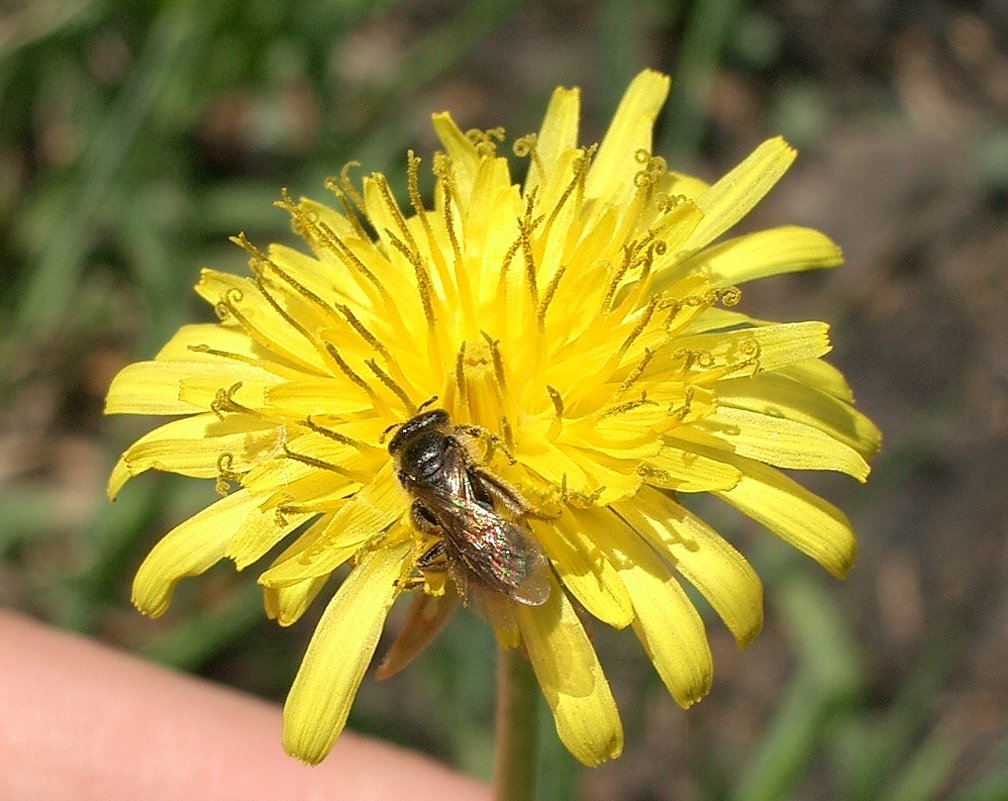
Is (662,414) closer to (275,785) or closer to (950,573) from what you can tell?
(275,785)

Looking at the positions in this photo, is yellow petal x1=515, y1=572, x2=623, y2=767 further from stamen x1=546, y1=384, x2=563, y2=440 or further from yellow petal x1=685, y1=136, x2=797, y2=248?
yellow petal x1=685, y1=136, x2=797, y2=248

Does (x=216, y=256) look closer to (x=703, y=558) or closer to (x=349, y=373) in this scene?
(x=349, y=373)

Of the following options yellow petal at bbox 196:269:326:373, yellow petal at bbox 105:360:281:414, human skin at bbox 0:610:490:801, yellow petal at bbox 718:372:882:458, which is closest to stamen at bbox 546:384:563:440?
yellow petal at bbox 718:372:882:458

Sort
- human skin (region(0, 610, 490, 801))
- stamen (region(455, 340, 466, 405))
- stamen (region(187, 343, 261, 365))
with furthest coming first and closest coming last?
human skin (region(0, 610, 490, 801)) → stamen (region(187, 343, 261, 365)) → stamen (region(455, 340, 466, 405))

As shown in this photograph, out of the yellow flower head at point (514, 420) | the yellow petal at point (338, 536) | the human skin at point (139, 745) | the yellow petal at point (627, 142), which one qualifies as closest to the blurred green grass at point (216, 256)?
the human skin at point (139, 745)

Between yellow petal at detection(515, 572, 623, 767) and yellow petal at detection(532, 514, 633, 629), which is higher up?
yellow petal at detection(532, 514, 633, 629)

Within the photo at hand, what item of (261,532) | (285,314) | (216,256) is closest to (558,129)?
(285,314)

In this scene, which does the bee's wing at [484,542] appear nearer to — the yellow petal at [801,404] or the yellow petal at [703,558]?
the yellow petal at [703,558]

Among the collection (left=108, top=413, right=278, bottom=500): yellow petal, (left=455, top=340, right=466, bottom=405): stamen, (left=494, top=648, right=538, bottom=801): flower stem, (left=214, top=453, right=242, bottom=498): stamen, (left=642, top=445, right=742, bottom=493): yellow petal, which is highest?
(left=108, top=413, right=278, bottom=500): yellow petal
